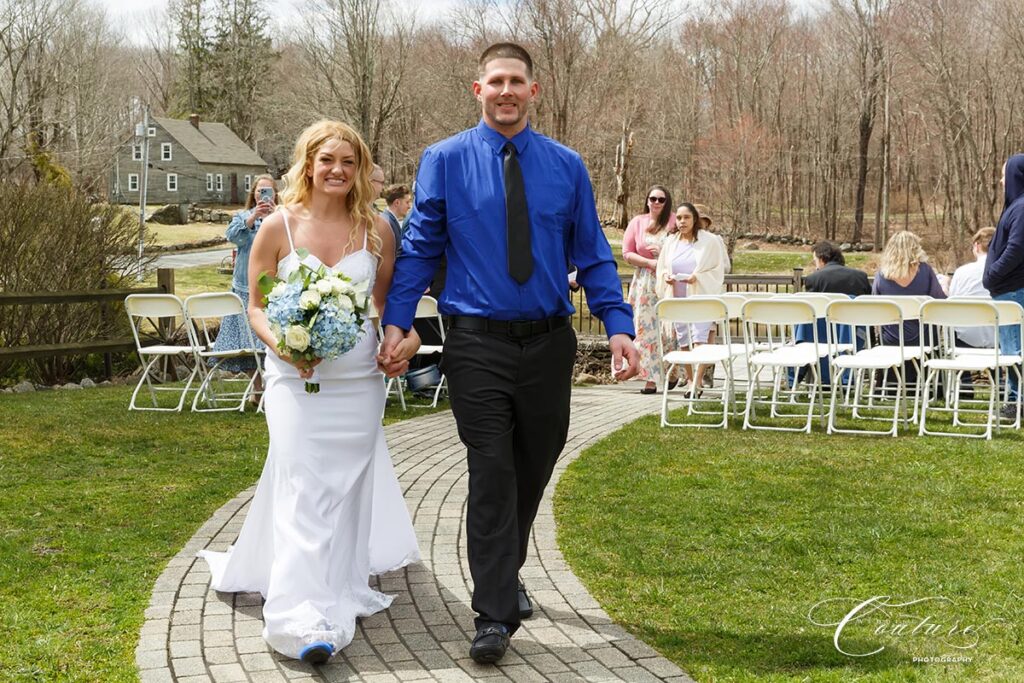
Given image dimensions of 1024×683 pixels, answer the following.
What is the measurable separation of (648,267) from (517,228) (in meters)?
9.11

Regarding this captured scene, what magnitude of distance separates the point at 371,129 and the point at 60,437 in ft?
150

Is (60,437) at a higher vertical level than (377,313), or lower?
lower

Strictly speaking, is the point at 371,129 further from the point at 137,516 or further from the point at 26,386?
the point at 137,516

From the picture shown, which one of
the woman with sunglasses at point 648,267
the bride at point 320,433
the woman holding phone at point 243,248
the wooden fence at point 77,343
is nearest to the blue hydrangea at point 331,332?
the bride at point 320,433

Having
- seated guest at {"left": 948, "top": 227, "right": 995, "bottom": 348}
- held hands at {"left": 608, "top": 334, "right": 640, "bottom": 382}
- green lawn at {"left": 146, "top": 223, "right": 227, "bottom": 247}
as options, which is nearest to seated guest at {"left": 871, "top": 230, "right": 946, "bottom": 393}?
seated guest at {"left": 948, "top": 227, "right": 995, "bottom": 348}

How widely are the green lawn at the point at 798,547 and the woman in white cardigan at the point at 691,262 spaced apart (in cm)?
369

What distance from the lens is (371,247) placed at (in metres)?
5.14

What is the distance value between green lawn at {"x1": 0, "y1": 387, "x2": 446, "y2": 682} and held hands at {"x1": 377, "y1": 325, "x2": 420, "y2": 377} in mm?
1427

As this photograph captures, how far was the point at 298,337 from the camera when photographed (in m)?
4.64

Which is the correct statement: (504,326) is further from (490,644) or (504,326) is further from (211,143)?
(211,143)

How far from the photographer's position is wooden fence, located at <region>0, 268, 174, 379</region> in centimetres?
1465

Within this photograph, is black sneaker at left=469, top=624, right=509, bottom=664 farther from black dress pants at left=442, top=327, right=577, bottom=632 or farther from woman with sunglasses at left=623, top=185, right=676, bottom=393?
woman with sunglasses at left=623, top=185, right=676, bottom=393

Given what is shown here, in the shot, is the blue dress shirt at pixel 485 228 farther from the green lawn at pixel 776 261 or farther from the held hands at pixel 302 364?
the green lawn at pixel 776 261

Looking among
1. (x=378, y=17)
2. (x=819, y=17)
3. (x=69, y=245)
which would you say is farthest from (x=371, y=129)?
(x=69, y=245)
